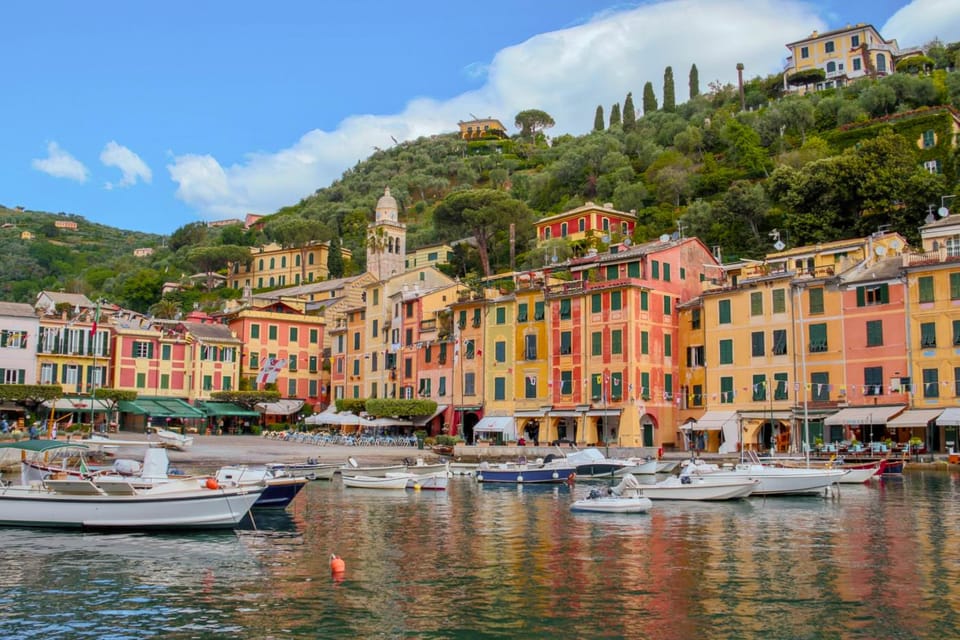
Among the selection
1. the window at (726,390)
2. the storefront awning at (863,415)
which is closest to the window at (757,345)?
the window at (726,390)

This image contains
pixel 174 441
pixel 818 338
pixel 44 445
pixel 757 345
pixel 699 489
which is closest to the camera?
pixel 44 445

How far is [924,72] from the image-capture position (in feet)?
343

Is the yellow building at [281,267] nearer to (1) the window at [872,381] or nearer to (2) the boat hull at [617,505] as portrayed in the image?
(1) the window at [872,381]

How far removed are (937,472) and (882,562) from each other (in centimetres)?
2759

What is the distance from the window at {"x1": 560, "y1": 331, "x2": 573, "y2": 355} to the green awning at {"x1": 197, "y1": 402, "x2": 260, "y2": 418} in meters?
27.0

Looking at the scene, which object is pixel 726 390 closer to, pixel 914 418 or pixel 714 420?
pixel 714 420

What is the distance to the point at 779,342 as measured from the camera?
54469 millimetres

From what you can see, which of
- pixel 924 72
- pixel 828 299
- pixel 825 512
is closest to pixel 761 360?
pixel 828 299

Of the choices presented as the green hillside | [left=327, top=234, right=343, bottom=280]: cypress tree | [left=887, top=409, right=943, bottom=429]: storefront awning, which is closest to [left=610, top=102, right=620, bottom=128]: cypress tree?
the green hillside

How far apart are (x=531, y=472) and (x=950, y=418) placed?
21.4 metres

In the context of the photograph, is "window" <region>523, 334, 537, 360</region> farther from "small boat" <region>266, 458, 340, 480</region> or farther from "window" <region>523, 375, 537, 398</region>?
"small boat" <region>266, 458, 340, 480</region>

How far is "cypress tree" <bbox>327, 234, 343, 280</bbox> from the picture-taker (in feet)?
385


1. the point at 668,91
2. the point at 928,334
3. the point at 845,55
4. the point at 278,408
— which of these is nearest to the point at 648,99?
the point at 668,91

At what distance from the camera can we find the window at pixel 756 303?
55625 mm
